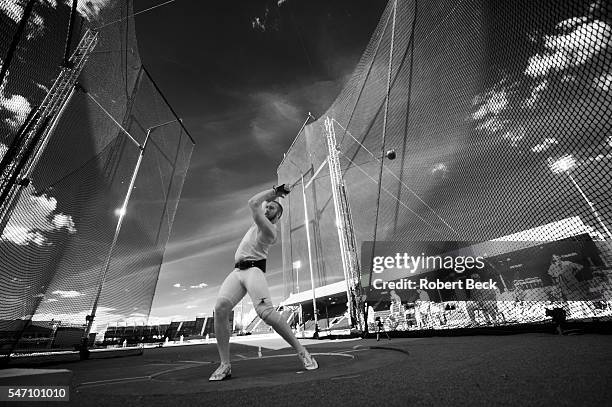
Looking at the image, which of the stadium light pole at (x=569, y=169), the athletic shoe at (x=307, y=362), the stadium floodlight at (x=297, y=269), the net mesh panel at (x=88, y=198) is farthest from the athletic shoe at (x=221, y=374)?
the stadium floodlight at (x=297, y=269)

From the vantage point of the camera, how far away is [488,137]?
5.02 meters

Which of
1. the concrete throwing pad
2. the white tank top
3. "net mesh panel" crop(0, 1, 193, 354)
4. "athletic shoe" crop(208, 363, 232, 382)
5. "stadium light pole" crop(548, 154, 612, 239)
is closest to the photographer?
the concrete throwing pad

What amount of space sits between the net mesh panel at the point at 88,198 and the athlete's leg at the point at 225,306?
5.06 metres

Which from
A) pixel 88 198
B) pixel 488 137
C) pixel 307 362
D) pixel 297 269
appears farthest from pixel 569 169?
pixel 297 269

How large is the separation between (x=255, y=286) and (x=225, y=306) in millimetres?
269

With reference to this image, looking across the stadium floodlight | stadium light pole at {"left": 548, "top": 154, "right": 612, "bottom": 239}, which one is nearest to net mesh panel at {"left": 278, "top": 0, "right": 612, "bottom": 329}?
stadium light pole at {"left": 548, "top": 154, "right": 612, "bottom": 239}

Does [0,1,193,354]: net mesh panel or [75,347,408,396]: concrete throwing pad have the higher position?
[0,1,193,354]: net mesh panel

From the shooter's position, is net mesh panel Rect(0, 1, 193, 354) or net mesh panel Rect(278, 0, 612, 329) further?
net mesh panel Rect(0, 1, 193, 354)

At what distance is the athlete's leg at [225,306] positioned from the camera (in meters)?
2.15

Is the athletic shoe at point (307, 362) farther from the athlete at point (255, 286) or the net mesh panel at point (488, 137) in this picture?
the net mesh panel at point (488, 137)

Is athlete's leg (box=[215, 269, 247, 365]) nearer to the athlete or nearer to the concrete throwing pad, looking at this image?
the athlete

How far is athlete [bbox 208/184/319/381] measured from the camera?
85.8 inches

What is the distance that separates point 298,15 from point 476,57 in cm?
575

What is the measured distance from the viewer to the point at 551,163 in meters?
4.04
